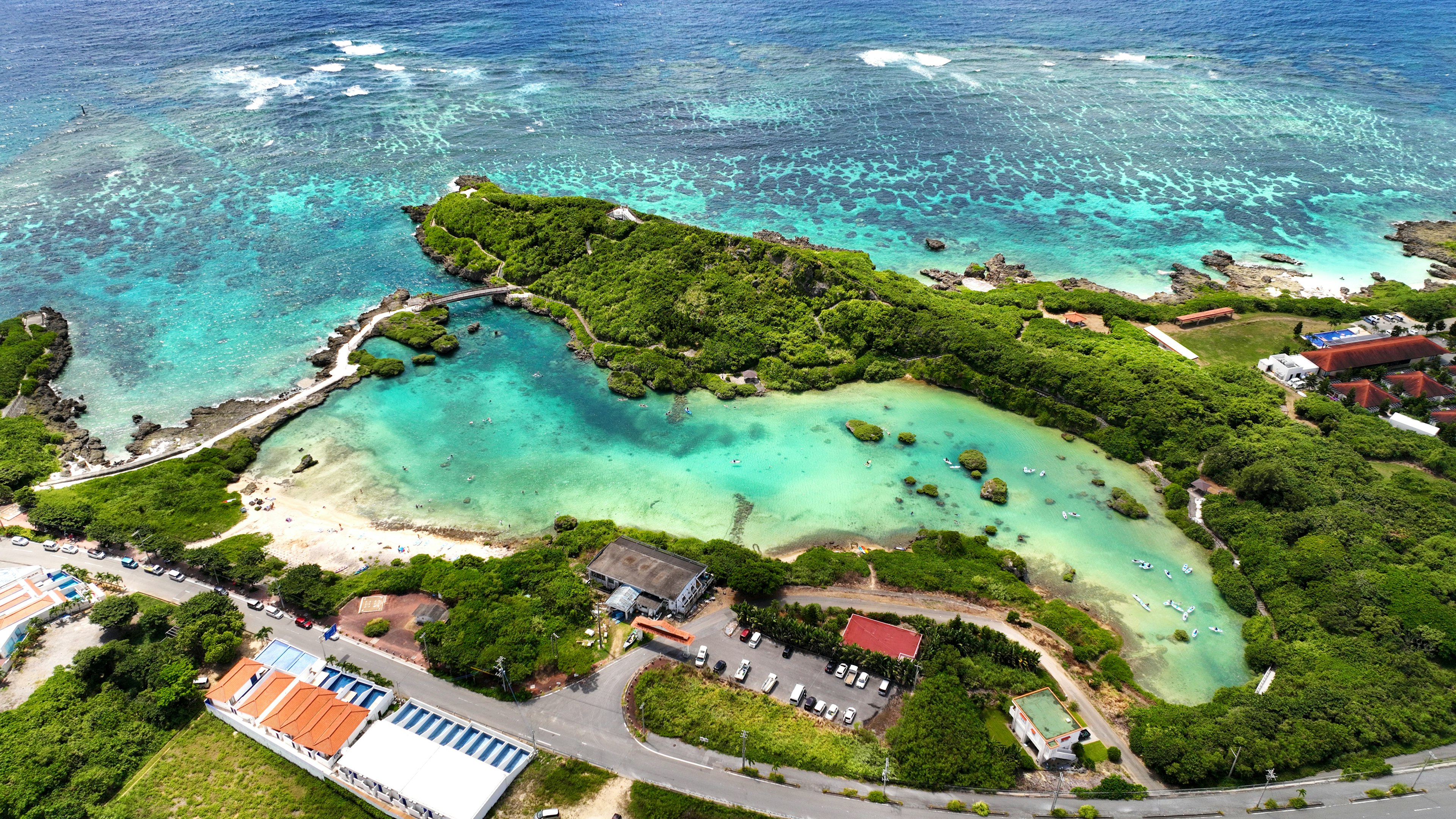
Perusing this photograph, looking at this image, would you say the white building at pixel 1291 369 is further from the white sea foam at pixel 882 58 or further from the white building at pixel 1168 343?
the white sea foam at pixel 882 58

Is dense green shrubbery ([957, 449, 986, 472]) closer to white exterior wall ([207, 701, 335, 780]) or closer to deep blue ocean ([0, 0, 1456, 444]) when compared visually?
deep blue ocean ([0, 0, 1456, 444])

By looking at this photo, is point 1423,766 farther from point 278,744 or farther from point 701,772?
point 278,744

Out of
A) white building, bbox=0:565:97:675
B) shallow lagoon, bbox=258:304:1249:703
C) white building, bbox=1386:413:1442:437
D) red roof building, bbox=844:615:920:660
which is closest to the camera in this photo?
red roof building, bbox=844:615:920:660

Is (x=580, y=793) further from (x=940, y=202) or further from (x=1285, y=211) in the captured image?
(x=1285, y=211)

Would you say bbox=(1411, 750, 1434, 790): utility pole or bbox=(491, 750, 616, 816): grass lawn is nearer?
bbox=(491, 750, 616, 816): grass lawn

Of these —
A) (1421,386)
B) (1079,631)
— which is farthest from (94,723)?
(1421,386)

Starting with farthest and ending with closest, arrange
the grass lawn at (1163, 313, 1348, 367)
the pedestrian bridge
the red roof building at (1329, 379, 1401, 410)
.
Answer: the pedestrian bridge
the grass lawn at (1163, 313, 1348, 367)
the red roof building at (1329, 379, 1401, 410)

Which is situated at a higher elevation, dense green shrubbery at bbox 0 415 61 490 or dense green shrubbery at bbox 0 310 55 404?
dense green shrubbery at bbox 0 310 55 404

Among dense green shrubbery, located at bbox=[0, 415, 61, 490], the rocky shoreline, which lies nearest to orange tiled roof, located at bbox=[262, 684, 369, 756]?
dense green shrubbery, located at bbox=[0, 415, 61, 490]

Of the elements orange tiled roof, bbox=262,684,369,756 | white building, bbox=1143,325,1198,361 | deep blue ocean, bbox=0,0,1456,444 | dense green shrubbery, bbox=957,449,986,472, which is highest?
deep blue ocean, bbox=0,0,1456,444
